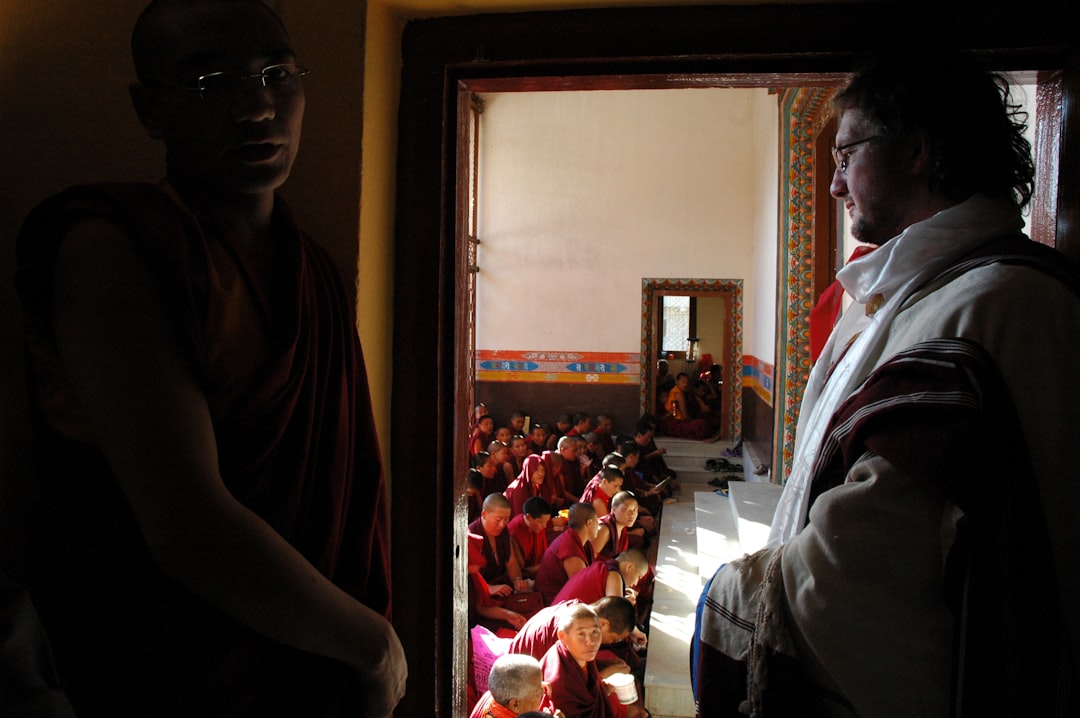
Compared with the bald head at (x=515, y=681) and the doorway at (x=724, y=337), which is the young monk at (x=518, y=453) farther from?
the bald head at (x=515, y=681)

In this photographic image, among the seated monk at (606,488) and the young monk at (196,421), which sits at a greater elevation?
the young monk at (196,421)

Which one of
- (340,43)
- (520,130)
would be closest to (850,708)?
(340,43)

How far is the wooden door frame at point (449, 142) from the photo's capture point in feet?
3.53

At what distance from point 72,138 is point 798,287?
16.0ft

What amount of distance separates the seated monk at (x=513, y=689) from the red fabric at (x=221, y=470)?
218cm

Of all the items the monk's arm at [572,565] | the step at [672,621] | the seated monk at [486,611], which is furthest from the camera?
the monk's arm at [572,565]

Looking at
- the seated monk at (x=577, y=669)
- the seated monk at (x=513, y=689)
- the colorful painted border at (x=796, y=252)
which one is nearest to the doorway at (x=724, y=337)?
the colorful painted border at (x=796, y=252)

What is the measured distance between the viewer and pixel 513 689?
2701 millimetres

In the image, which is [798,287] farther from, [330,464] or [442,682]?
[330,464]

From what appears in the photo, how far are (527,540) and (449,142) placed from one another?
3.98 metres

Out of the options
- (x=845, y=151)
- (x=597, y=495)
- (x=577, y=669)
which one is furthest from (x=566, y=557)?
(x=845, y=151)

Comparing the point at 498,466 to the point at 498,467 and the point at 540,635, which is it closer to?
the point at 498,467

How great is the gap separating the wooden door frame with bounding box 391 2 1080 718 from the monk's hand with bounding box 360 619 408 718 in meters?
0.44

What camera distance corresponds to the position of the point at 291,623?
623 mm
